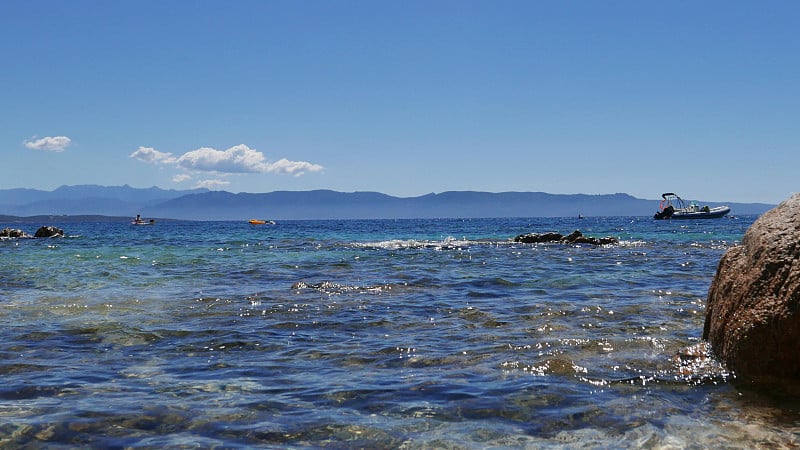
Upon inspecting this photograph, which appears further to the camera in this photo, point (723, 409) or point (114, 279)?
point (114, 279)

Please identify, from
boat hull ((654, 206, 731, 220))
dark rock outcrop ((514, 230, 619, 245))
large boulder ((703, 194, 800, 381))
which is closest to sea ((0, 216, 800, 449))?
large boulder ((703, 194, 800, 381))

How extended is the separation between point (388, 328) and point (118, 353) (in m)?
4.00

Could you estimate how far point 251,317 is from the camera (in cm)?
1117

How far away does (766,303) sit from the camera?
647 centimetres

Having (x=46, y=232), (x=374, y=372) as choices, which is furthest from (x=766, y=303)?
(x=46, y=232)

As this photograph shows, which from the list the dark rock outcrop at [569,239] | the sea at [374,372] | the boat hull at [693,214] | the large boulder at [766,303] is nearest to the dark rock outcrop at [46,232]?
the dark rock outcrop at [569,239]

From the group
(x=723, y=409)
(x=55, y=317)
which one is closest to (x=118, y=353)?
(x=55, y=317)

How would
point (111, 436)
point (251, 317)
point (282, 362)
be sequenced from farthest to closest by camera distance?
point (251, 317), point (282, 362), point (111, 436)

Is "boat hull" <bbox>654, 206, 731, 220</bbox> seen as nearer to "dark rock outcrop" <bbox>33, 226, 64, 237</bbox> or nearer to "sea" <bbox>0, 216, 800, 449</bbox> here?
"dark rock outcrop" <bbox>33, 226, 64, 237</bbox>

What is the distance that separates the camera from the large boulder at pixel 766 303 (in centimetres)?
629

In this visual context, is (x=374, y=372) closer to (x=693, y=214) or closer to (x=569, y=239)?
(x=569, y=239)

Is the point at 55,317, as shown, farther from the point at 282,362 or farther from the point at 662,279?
the point at 662,279

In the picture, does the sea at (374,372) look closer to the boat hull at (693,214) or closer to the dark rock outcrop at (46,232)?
the dark rock outcrop at (46,232)

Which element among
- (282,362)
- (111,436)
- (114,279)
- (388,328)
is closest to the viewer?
→ (111,436)
